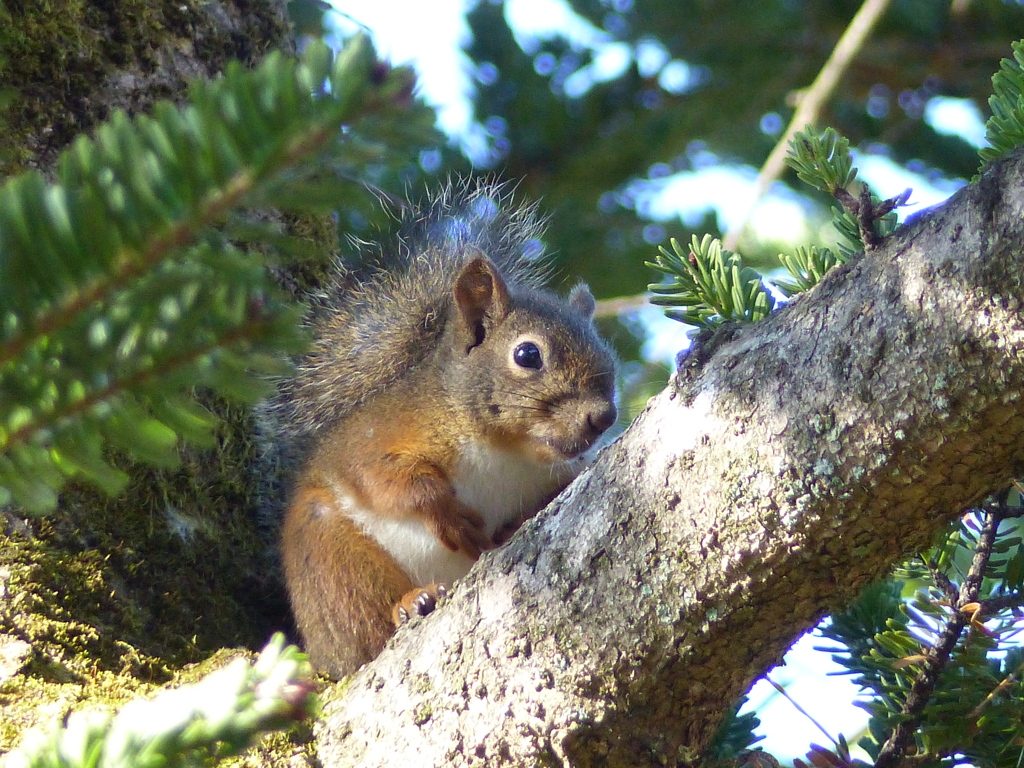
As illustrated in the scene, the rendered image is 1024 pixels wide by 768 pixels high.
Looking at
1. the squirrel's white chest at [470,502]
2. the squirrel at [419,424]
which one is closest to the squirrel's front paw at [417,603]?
the squirrel at [419,424]

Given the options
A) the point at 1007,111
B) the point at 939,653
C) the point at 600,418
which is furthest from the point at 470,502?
the point at 1007,111

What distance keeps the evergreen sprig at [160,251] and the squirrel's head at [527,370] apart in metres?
1.93

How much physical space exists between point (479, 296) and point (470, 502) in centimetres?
61

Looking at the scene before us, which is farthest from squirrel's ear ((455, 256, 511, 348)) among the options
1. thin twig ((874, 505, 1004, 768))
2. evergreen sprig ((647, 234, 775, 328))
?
thin twig ((874, 505, 1004, 768))

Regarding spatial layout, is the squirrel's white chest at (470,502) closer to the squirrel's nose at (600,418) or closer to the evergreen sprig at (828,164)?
the squirrel's nose at (600,418)

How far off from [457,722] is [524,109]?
3064 mm

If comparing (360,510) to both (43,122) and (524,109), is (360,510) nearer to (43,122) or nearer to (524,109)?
(43,122)

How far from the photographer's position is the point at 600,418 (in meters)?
2.64

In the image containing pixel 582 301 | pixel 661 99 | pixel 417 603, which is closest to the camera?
pixel 417 603

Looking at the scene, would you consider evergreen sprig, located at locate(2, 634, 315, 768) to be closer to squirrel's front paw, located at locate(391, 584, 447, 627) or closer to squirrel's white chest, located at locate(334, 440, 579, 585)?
squirrel's front paw, located at locate(391, 584, 447, 627)

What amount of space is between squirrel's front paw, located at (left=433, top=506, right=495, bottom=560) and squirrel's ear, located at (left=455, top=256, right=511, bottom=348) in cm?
62

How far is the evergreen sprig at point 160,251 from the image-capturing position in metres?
0.64

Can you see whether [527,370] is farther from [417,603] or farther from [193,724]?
[193,724]

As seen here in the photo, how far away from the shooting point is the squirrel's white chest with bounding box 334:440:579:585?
2438mm
